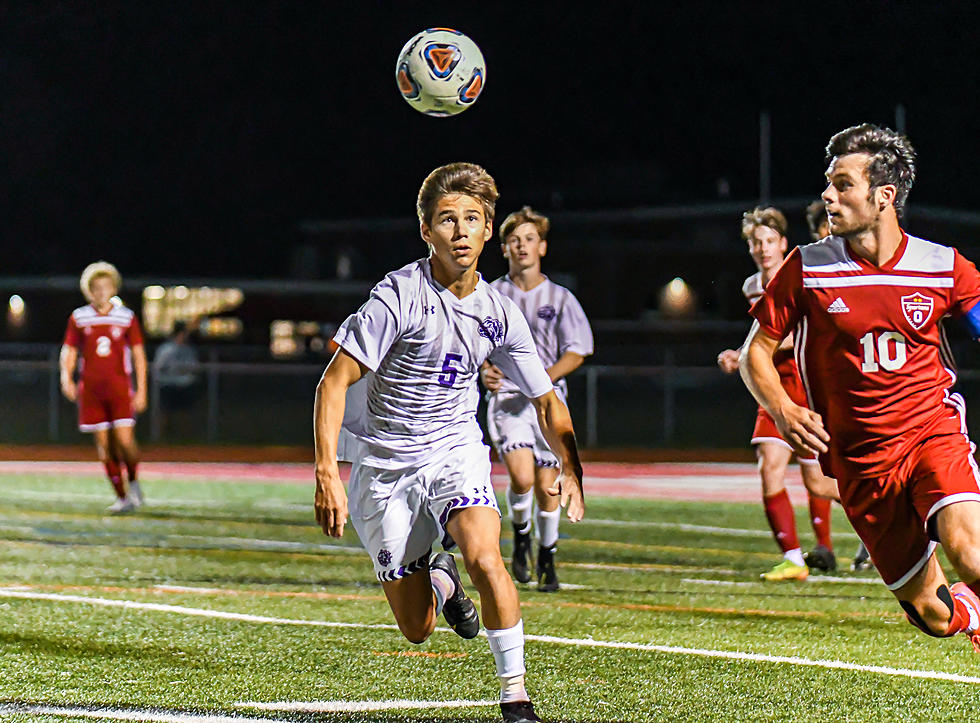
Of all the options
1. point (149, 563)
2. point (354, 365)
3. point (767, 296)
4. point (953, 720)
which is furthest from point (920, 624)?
point (149, 563)

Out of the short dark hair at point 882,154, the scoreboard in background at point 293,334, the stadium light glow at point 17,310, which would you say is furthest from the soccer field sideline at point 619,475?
the stadium light glow at point 17,310

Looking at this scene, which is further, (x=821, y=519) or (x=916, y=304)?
(x=821, y=519)

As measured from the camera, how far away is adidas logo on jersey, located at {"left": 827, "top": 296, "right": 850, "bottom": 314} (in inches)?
199

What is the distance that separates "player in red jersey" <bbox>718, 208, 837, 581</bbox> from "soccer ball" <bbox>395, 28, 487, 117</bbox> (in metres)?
1.85

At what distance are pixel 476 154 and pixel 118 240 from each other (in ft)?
43.6

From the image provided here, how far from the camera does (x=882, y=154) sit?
16.8ft

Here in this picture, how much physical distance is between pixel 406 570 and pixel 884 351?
194 centimetres

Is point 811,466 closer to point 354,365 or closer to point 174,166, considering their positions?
point 354,365

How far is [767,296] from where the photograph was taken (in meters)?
5.17

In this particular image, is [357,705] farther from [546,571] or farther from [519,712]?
[546,571]

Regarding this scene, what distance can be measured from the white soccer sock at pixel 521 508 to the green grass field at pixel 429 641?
1.55 feet

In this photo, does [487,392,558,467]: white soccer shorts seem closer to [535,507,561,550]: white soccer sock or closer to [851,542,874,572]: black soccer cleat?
[535,507,561,550]: white soccer sock

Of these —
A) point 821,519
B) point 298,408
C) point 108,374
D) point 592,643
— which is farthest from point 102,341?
point 298,408

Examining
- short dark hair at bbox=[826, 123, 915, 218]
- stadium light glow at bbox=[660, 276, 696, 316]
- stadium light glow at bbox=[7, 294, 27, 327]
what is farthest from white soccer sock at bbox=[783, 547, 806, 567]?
stadium light glow at bbox=[7, 294, 27, 327]
